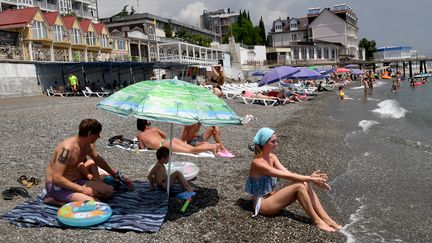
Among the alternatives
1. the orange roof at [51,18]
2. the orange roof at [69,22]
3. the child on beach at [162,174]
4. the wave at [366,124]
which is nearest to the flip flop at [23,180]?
the child on beach at [162,174]

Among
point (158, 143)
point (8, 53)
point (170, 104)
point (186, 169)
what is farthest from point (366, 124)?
point (8, 53)

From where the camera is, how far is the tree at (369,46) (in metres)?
121

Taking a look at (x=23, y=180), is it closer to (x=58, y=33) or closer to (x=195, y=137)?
(x=195, y=137)

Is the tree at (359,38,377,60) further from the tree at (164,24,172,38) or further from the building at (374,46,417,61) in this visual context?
the tree at (164,24,172,38)

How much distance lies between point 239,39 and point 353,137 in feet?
280

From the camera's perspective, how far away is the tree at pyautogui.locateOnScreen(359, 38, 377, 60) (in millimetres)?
120688

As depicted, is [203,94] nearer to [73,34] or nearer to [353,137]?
[353,137]

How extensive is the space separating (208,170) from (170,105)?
11.8 ft

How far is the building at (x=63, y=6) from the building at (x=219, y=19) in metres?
63.2

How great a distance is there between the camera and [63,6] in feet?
180

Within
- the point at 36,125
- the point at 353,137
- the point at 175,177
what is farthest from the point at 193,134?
the point at 353,137

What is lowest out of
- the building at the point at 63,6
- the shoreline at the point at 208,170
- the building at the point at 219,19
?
the shoreline at the point at 208,170

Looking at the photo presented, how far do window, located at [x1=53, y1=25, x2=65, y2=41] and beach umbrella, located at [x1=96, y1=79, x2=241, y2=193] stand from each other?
36084mm

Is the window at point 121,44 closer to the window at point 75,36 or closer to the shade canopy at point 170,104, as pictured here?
the window at point 75,36
